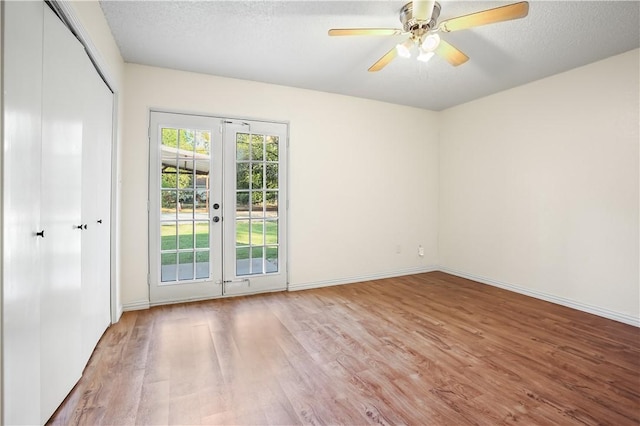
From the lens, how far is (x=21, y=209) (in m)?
1.26

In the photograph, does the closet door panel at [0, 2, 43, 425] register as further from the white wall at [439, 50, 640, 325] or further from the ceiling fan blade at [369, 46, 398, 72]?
the white wall at [439, 50, 640, 325]

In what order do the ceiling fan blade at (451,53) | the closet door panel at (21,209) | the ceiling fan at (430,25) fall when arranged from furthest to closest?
the ceiling fan blade at (451,53)
the ceiling fan at (430,25)
the closet door panel at (21,209)

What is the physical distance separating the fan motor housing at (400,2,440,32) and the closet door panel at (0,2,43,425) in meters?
2.13

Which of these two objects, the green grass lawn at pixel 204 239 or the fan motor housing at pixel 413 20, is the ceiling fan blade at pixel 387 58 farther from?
the green grass lawn at pixel 204 239

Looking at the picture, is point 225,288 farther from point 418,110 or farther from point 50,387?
point 418,110

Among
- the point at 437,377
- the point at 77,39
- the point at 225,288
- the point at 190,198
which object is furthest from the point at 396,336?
the point at 77,39

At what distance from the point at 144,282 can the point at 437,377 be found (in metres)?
2.99

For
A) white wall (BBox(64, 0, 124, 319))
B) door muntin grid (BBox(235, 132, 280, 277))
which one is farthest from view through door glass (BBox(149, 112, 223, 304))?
white wall (BBox(64, 0, 124, 319))

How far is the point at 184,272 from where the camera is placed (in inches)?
138

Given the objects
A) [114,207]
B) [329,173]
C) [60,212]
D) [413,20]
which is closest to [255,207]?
[329,173]

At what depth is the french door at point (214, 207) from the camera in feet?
11.2

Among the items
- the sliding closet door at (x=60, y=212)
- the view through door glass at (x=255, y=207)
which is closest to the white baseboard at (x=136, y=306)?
the view through door glass at (x=255, y=207)

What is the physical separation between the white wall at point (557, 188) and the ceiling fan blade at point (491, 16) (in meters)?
2.14

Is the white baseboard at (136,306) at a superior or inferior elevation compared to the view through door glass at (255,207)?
inferior
